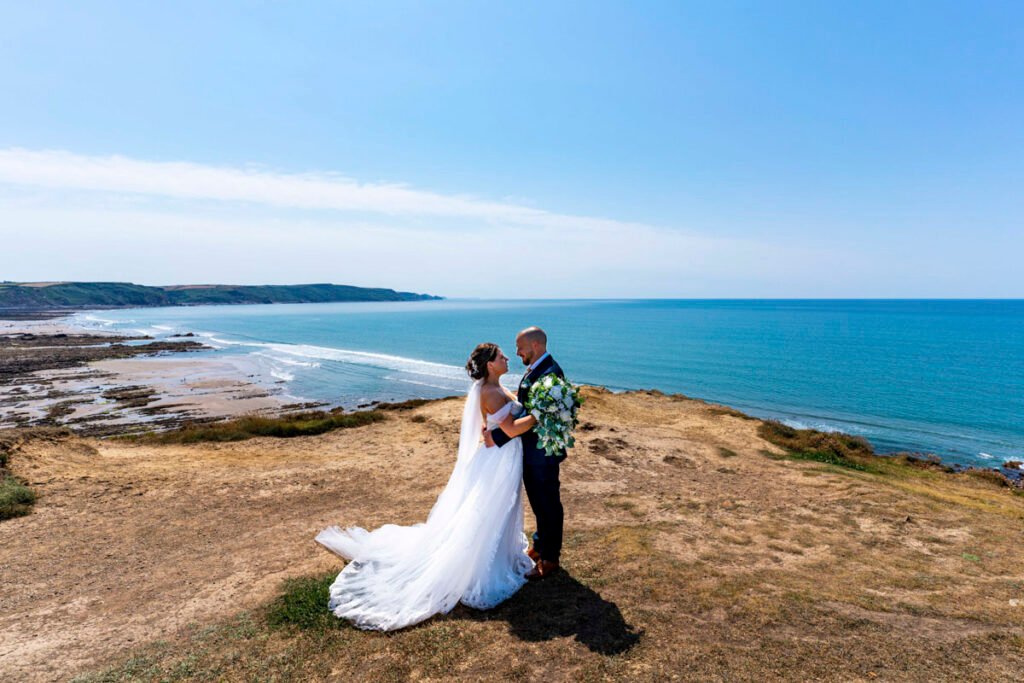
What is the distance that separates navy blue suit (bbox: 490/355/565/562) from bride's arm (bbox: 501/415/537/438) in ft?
0.41

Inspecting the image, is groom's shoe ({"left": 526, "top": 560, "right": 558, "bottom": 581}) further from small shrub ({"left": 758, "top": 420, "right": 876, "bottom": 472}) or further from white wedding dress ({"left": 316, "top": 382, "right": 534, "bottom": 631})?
small shrub ({"left": 758, "top": 420, "right": 876, "bottom": 472})

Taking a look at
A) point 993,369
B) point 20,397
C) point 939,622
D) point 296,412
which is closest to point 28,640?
point 939,622

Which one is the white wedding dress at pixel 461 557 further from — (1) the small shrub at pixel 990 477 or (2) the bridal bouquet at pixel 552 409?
(1) the small shrub at pixel 990 477

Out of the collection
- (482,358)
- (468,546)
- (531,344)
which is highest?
(531,344)

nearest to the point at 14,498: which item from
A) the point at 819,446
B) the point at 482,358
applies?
the point at 482,358

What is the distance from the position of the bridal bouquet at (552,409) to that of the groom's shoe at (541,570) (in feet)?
6.03

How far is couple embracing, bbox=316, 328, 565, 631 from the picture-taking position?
607 cm

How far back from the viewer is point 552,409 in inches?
234

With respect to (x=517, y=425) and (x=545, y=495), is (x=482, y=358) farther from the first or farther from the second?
(x=545, y=495)

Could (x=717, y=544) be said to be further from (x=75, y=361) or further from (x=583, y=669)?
(x=75, y=361)

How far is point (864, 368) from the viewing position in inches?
1908

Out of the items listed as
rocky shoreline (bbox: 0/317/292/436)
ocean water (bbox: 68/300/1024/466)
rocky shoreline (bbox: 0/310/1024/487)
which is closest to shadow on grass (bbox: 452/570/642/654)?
rocky shoreline (bbox: 0/310/1024/487)

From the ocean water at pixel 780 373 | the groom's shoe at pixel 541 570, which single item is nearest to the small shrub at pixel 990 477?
the ocean water at pixel 780 373

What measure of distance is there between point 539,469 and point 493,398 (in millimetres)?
1118
